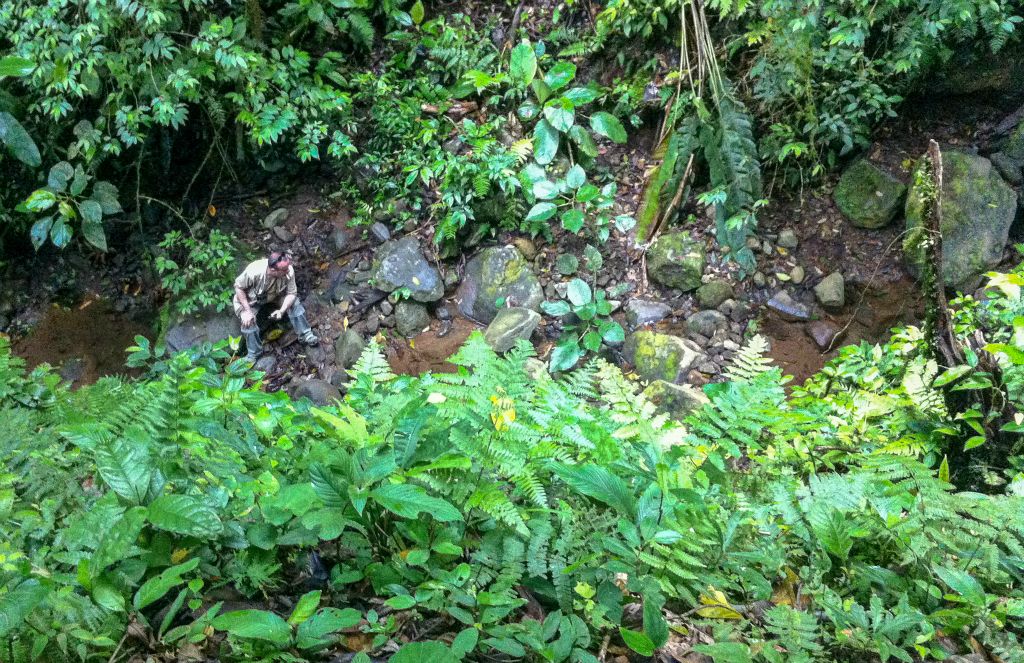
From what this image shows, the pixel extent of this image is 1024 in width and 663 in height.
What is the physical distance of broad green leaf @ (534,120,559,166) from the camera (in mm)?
6824

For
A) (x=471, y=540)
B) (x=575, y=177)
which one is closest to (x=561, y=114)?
(x=575, y=177)

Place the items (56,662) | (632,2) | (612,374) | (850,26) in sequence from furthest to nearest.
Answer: (632,2) → (850,26) → (612,374) → (56,662)

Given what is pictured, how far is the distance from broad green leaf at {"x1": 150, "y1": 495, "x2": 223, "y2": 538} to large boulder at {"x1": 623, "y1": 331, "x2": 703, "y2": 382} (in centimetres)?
489

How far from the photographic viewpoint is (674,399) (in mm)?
4848

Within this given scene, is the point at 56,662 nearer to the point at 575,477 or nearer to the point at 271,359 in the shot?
the point at 575,477

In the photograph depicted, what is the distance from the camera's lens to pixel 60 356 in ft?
23.6

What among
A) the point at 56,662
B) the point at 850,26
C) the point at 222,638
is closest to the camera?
the point at 56,662

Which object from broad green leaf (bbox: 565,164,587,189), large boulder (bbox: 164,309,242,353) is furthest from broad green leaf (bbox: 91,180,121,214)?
broad green leaf (bbox: 565,164,587,189)

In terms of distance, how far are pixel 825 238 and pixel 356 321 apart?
17.5 feet

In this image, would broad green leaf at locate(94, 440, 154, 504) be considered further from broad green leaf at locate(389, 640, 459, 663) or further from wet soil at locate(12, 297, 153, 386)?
wet soil at locate(12, 297, 153, 386)

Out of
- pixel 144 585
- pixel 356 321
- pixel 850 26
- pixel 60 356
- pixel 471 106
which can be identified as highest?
pixel 850 26

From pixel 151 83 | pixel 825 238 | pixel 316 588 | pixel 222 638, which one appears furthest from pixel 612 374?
pixel 151 83

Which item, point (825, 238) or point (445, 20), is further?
point (445, 20)

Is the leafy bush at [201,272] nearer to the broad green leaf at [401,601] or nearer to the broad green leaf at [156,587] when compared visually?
the broad green leaf at [156,587]
